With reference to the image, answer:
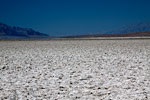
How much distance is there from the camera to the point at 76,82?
15.3ft

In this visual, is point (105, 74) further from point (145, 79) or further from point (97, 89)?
point (97, 89)

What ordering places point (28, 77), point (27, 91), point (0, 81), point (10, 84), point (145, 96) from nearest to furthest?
point (145, 96), point (27, 91), point (10, 84), point (0, 81), point (28, 77)

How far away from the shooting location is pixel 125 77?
5.07 meters

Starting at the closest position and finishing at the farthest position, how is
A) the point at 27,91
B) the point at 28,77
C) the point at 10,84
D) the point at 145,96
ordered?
the point at 145,96, the point at 27,91, the point at 10,84, the point at 28,77

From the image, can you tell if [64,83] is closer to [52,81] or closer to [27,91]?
[52,81]

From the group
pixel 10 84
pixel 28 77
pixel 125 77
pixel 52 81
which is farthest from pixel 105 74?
pixel 10 84

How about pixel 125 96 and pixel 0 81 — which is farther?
pixel 0 81

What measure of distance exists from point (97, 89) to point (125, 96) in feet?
2.02

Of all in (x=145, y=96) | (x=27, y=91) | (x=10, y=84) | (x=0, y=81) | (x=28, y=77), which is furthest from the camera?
(x=28, y=77)

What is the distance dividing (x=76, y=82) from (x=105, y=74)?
105 centimetres

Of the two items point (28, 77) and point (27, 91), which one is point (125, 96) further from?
point (28, 77)

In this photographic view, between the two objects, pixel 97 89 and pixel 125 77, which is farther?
pixel 125 77

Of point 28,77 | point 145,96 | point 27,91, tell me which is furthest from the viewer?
point 28,77

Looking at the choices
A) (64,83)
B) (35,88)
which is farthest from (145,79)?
(35,88)
